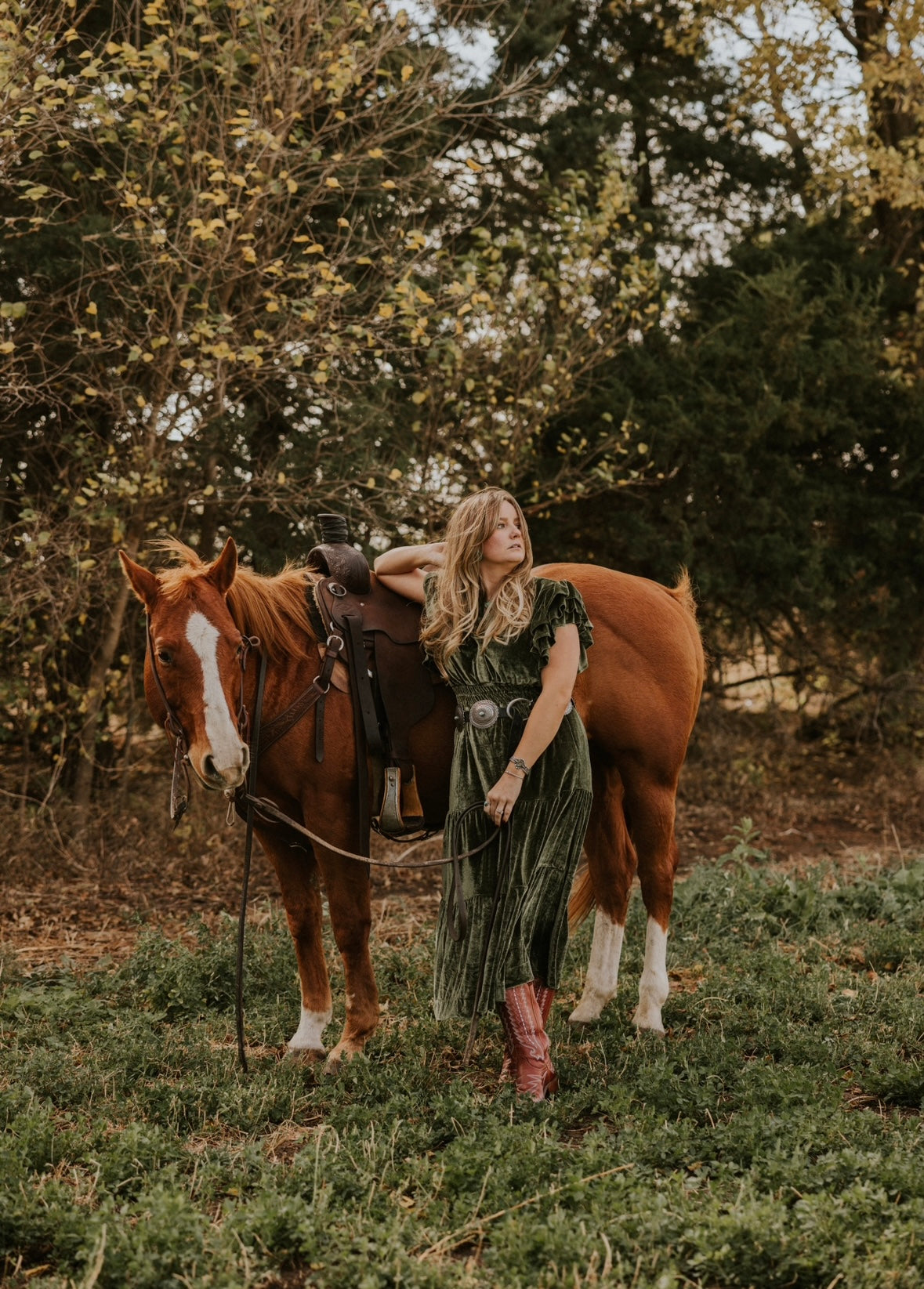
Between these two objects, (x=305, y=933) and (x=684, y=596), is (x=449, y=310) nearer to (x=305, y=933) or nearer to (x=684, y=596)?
(x=684, y=596)

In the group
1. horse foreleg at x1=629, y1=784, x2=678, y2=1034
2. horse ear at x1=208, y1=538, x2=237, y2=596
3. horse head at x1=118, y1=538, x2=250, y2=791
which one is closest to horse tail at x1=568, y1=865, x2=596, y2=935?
horse foreleg at x1=629, y1=784, x2=678, y2=1034

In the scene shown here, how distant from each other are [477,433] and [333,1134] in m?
5.88

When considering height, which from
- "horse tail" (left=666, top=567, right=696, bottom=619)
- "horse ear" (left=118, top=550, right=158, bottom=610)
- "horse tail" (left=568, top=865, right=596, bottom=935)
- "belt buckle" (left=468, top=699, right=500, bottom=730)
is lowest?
"horse tail" (left=568, top=865, right=596, bottom=935)

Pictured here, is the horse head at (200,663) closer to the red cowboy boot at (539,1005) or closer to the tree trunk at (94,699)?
the red cowboy boot at (539,1005)

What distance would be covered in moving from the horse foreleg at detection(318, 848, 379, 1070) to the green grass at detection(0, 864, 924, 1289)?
4.9 inches

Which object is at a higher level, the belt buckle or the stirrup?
the belt buckle

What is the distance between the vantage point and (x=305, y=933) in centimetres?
420

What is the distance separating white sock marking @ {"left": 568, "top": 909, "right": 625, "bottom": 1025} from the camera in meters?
4.54

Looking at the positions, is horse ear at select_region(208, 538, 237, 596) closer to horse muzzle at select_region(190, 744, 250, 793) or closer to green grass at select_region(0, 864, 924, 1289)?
horse muzzle at select_region(190, 744, 250, 793)

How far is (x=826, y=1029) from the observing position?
411cm

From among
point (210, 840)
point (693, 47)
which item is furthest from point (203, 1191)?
point (693, 47)

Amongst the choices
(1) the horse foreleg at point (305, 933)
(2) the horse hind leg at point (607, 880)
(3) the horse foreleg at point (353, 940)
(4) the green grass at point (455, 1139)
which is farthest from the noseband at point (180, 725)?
(2) the horse hind leg at point (607, 880)

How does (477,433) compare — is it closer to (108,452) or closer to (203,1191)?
(108,452)

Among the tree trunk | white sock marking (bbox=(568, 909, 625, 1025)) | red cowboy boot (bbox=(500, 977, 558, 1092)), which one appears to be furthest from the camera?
the tree trunk
